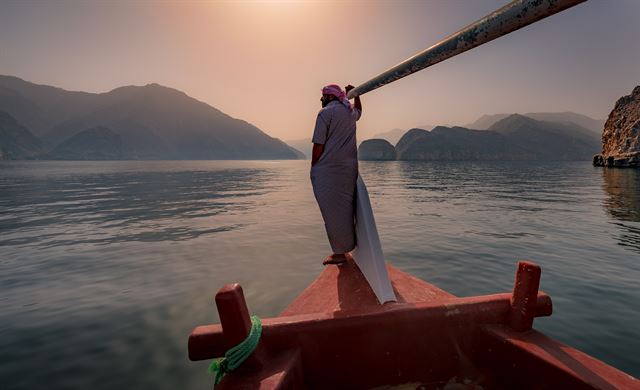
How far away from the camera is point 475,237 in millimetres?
9164

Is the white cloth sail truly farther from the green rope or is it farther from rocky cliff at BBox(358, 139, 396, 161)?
rocky cliff at BBox(358, 139, 396, 161)

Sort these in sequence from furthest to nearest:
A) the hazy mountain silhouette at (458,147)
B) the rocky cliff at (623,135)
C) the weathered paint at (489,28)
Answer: the hazy mountain silhouette at (458,147) → the rocky cliff at (623,135) → the weathered paint at (489,28)

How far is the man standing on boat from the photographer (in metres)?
3.76

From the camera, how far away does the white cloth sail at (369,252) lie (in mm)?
2758

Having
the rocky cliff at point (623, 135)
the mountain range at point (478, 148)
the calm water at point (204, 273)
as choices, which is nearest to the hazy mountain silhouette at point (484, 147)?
the mountain range at point (478, 148)

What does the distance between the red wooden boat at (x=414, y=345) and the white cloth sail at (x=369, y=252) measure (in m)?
0.54

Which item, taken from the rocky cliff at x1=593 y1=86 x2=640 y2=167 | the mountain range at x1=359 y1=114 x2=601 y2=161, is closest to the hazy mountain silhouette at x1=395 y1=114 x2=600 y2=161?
the mountain range at x1=359 y1=114 x2=601 y2=161

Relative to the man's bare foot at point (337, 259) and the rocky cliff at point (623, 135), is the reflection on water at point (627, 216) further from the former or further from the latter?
the rocky cliff at point (623, 135)

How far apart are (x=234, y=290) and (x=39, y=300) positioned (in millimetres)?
5853

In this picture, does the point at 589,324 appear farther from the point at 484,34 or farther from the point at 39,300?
the point at 39,300

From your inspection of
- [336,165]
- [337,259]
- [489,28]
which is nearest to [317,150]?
[336,165]

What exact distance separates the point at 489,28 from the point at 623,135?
84.4 metres

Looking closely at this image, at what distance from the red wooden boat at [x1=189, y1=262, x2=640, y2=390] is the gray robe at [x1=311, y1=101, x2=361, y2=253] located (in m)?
1.73

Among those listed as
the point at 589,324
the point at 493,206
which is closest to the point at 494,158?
the point at 493,206
